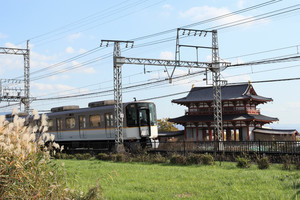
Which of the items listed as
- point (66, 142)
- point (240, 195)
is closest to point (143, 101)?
point (66, 142)

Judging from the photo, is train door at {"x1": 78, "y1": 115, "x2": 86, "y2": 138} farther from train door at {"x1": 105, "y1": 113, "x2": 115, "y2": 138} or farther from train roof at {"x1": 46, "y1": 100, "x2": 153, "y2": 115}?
train door at {"x1": 105, "y1": 113, "x2": 115, "y2": 138}

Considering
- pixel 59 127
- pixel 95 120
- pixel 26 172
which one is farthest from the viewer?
pixel 59 127

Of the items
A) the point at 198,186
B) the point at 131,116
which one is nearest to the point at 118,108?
the point at 131,116

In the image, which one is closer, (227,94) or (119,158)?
(119,158)

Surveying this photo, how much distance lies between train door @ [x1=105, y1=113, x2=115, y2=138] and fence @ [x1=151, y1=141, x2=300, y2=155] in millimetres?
2906

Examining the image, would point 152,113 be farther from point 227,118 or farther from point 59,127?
point 227,118

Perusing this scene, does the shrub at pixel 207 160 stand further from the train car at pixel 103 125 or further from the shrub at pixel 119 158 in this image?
the train car at pixel 103 125

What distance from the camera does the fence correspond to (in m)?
16.0

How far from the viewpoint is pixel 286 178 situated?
10070 mm

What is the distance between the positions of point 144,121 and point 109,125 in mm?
2315

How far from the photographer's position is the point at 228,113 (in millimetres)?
35500

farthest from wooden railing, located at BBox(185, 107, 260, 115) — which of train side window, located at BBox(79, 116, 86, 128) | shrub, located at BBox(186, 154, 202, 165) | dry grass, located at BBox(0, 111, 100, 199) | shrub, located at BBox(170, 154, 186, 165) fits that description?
dry grass, located at BBox(0, 111, 100, 199)

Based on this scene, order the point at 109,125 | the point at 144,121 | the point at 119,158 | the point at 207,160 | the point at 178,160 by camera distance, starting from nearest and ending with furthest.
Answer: the point at 207,160, the point at 178,160, the point at 119,158, the point at 144,121, the point at 109,125

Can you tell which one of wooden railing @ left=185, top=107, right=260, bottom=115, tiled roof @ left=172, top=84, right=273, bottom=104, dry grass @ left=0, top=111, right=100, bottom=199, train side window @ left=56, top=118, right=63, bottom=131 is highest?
tiled roof @ left=172, top=84, right=273, bottom=104
